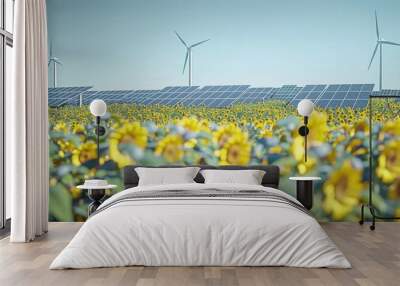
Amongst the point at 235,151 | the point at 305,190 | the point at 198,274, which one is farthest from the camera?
the point at 235,151

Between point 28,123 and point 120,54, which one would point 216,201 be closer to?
point 28,123

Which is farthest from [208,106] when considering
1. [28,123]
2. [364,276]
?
[364,276]

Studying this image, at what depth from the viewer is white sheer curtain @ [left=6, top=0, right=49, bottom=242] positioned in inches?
238

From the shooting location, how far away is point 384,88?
7828 millimetres

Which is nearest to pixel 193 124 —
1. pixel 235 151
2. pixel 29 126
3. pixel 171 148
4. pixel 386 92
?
pixel 171 148

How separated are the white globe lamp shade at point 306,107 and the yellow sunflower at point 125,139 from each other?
2.11 meters

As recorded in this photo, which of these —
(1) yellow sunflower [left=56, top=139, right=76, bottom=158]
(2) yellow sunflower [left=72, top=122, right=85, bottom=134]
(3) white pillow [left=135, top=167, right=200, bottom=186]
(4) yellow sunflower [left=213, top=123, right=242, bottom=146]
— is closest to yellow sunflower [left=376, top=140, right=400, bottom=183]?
(4) yellow sunflower [left=213, top=123, right=242, bottom=146]

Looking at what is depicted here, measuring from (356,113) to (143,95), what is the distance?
115 inches

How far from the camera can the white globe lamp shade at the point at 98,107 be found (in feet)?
24.5

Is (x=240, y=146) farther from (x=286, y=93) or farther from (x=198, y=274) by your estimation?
(x=198, y=274)

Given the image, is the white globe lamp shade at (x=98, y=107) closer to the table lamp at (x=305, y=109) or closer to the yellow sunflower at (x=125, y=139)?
the yellow sunflower at (x=125, y=139)

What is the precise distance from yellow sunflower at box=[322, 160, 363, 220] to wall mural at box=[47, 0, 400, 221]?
1cm

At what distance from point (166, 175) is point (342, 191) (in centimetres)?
239

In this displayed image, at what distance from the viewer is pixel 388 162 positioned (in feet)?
25.2
